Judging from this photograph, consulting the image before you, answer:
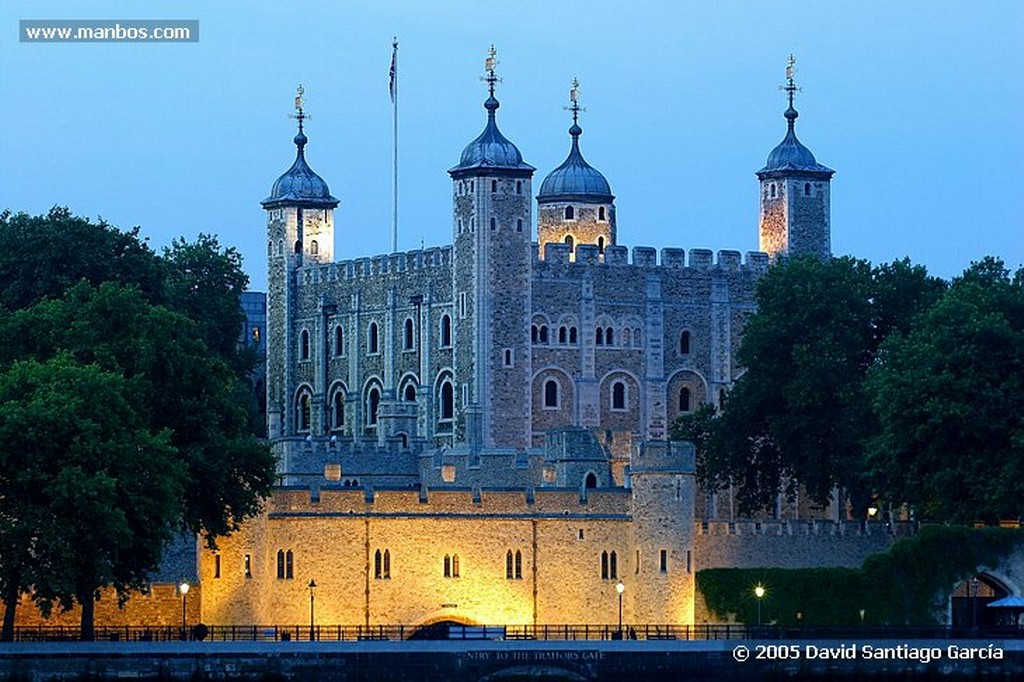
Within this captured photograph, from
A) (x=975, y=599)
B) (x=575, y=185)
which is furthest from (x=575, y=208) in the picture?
(x=975, y=599)

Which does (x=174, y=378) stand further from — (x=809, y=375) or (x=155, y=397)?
(x=809, y=375)

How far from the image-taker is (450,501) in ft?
288

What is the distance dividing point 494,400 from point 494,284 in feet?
11.7

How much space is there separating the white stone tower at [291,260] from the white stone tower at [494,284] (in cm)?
1220

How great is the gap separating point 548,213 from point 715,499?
1546 cm

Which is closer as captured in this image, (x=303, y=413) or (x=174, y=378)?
(x=174, y=378)

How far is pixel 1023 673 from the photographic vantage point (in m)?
79.3

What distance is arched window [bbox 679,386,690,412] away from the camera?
119 meters

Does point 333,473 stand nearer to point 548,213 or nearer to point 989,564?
point 989,564

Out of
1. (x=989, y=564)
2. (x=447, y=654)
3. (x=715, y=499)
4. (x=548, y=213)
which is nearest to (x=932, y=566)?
(x=989, y=564)

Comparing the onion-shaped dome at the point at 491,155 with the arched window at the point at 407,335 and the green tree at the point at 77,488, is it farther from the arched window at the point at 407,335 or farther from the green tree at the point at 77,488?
the green tree at the point at 77,488

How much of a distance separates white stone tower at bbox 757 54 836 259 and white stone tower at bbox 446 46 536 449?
1127 centimetres

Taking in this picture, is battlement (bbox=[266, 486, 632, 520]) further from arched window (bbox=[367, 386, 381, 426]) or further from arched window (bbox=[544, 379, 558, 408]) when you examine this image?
arched window (bbox=[367, 386, 381, 426])

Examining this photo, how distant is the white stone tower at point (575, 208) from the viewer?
410 feet
